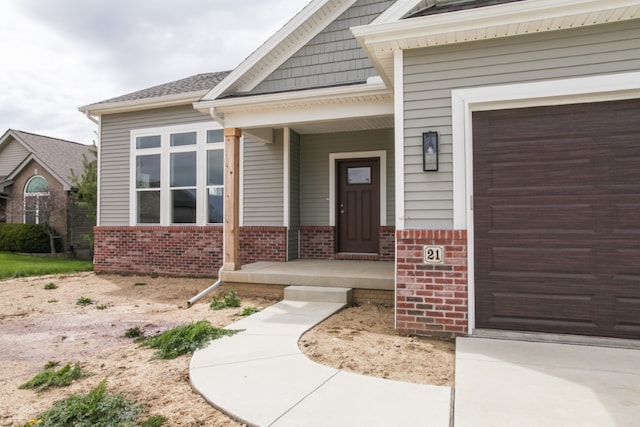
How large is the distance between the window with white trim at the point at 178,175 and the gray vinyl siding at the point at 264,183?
0.65 meters

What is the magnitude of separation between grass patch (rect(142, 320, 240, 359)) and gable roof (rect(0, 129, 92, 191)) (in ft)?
46.7

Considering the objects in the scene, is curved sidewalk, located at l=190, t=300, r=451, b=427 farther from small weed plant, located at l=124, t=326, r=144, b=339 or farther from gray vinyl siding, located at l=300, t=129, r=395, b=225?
gray vinyl siding, located at l=300, t=129, r=395, b=225

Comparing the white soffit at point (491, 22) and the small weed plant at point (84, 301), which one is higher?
the white soffit at point (491, 22)

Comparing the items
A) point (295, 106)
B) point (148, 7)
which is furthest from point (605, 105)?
point (148, 7)

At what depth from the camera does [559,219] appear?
402cm

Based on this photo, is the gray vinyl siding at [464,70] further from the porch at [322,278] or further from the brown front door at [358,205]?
the brown front door at [358,205]

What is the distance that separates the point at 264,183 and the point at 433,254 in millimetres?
5175

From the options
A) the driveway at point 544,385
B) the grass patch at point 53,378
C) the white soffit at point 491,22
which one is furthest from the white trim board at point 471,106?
the grass patch at point 53,378

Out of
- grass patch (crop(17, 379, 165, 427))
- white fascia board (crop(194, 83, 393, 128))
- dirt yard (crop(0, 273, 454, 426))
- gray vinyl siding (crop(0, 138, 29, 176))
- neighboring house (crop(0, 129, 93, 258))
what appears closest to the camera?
grass patch (crop(17, 379, 165, 427))

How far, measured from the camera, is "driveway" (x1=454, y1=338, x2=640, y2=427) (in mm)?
2430

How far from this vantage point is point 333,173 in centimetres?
873

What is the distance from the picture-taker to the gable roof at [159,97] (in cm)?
921

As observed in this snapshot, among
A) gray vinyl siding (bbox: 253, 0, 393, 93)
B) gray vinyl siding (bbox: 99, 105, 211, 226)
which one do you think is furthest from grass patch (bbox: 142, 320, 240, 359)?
gray vinyl siding (bbox: 99, 105, 211, 226)

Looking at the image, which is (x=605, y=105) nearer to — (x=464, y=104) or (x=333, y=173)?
(x=464, y=104)
